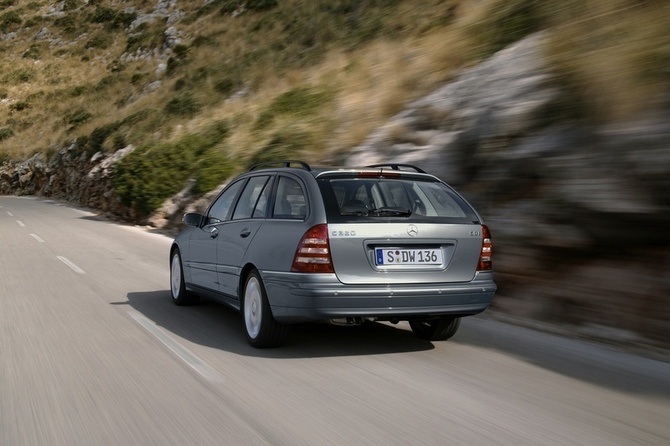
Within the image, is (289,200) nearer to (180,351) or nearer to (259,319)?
(259,319)

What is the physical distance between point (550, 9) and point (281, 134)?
9.19m

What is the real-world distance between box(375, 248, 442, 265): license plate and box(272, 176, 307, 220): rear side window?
0.71 m

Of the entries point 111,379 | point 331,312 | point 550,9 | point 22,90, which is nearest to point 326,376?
point 331,312

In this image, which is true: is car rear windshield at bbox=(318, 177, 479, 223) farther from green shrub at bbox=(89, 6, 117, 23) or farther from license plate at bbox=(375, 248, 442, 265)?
green shrub at bbox=(89, 6, 117, 23)

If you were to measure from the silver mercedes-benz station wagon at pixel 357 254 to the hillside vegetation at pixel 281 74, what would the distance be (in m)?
2.37

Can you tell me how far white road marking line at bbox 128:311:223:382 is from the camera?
5.50 meters

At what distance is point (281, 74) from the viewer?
Answer: 29812 millimetres

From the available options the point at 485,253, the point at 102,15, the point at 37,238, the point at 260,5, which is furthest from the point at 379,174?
the point at 102,15

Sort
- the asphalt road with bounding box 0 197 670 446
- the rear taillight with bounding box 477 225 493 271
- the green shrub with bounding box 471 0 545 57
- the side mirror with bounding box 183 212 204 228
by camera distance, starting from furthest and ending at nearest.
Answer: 1. the green shrub with bounding box 471 0 545 57
2. the side mirror with bounding box 183 212 204 228
3. the rear taillight with bounding box 477 225 493 271
4. the asphalt road with bounding box 0 197 670 446

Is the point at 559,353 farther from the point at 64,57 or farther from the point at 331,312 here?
the point at 64,57

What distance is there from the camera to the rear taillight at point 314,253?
568 cm

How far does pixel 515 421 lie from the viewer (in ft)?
14.4

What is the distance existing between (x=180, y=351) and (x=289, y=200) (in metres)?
1.56

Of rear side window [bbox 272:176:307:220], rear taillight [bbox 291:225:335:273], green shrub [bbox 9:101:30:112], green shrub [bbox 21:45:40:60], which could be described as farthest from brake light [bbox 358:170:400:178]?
green shrub [bbox 21:45:40:60]
